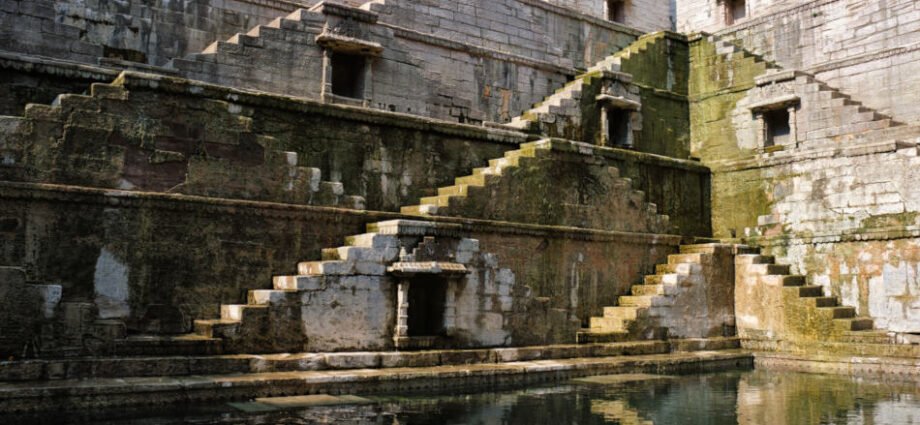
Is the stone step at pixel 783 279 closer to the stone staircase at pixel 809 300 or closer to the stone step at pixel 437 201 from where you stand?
the stone staircase at pixel 809 300

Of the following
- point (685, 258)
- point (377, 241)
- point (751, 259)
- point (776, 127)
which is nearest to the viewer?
point (377, 241)

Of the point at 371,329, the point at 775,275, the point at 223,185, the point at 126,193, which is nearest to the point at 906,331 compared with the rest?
the point at 775,275

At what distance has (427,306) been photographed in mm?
11484

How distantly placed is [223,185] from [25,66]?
298cm

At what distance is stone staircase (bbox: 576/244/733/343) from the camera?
522 inches

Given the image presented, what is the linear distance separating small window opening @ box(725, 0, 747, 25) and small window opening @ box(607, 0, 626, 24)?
9.91 ft

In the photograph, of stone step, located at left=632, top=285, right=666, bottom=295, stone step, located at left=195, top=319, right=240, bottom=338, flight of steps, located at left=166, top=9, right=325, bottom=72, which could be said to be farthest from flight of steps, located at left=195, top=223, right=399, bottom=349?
stone step, located at left=632, top=285, right=666, bottom=295

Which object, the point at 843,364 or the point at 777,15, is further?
the point at 777,15

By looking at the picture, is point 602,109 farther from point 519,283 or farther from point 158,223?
point 158,223

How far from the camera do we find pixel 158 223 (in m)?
9.98

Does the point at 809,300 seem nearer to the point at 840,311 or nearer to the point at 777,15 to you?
the point at 840,311

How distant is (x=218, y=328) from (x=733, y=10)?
2030 centimetres

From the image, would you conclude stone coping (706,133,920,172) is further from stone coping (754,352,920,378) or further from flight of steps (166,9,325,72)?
flight of steps (166,9,325,72)

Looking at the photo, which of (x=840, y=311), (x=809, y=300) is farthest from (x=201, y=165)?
(x=840, y=311)
